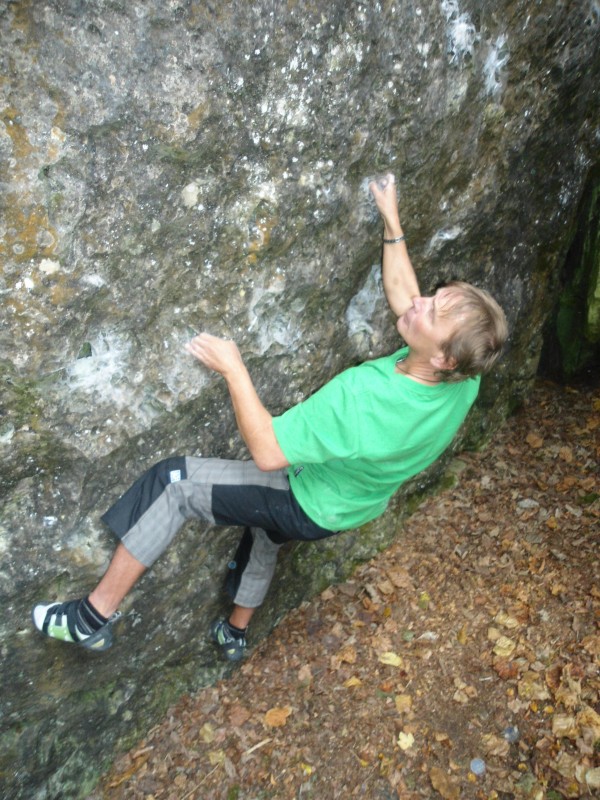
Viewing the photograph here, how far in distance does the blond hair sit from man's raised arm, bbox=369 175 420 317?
638 millimetres

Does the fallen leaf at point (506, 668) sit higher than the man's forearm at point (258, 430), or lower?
lower

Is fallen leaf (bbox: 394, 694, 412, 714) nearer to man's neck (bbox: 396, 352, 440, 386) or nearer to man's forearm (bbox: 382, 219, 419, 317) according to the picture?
man's neck (bbox: 396, 352, 440, 386)

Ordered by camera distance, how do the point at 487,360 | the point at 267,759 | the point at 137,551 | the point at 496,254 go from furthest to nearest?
the point at 496,254 → the point at 267,759 → the point at 137,551 → the point at 487,360

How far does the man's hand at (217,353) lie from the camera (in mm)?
3447

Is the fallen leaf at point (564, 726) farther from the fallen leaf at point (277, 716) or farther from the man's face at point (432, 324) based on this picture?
the man's face at point (432, 324)

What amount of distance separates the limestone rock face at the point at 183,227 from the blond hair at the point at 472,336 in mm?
911

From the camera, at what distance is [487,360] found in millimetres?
3326

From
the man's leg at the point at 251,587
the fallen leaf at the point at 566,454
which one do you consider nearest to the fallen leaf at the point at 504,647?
the man's leg at the point at 251,587

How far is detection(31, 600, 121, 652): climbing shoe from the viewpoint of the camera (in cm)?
360

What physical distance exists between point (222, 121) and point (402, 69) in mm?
1034

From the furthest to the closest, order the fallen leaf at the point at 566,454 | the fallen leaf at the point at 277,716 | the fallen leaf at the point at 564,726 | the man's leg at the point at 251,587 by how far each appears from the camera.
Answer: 1. the fallen leaf at the point at 566,454
2. the fallen leaf at the point at 277,716
3. the man's leg at the point at 251,587
4. the fallen leaf at the point at 564,726

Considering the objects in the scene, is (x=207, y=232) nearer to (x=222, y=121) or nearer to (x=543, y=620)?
(x=222, y=121)

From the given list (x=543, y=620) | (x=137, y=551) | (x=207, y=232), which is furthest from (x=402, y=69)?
(x=543, y=620)

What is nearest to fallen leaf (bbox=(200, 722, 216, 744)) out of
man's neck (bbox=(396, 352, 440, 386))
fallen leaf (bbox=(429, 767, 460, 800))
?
fallen leaf (bbox=(429, 767, 460, 800))
